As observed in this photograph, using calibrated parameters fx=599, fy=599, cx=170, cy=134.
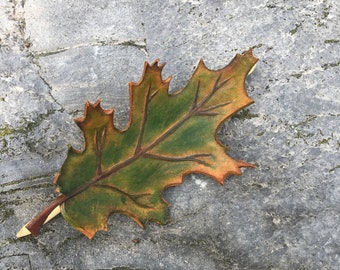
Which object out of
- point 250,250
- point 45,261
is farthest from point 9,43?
point 250,250

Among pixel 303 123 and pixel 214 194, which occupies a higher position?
pixel 303 123

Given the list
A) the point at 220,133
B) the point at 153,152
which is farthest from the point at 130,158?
the point at 220,133

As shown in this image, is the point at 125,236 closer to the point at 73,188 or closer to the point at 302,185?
the point at 73,188

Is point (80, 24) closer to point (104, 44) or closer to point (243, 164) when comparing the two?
point (104, 44)

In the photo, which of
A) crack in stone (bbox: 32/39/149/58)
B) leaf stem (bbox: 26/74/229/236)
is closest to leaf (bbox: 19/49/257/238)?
leaf stem (bbox: 26/74/229/236)

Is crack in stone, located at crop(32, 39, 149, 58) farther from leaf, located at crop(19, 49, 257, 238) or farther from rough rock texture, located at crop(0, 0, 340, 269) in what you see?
leaf, located at crop(19, 49, 257, 238)

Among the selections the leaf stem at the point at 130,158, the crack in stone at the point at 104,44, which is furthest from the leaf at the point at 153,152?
the crack in stone at the point at 104,44

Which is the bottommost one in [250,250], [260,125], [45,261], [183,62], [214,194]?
[45,261]
